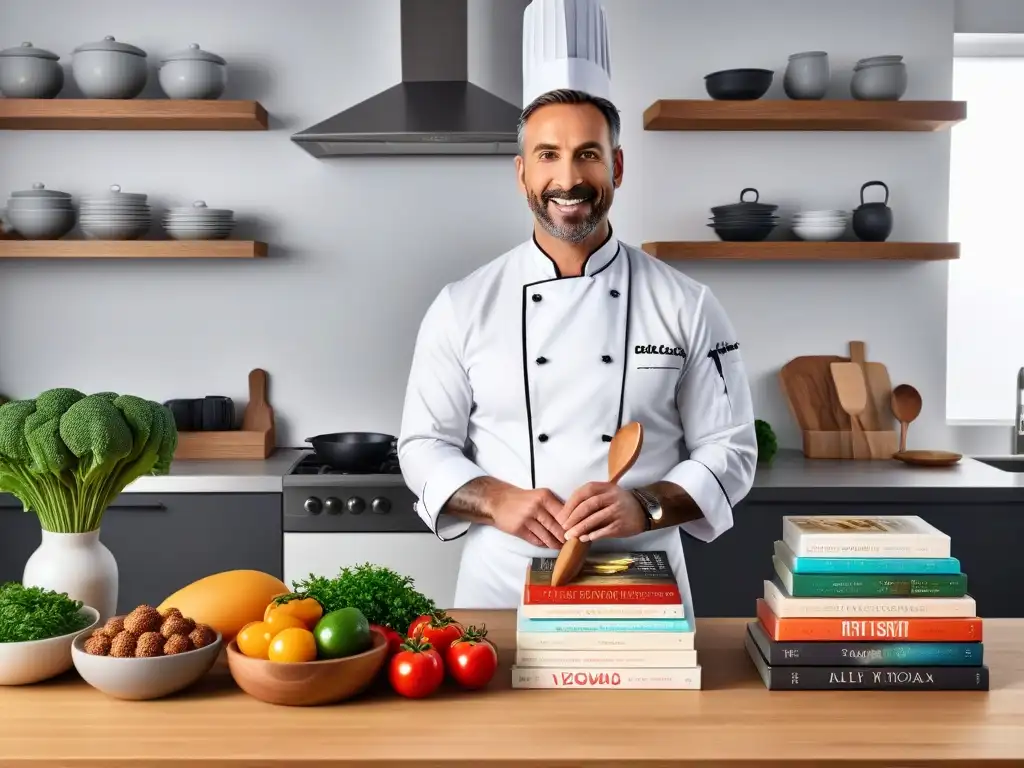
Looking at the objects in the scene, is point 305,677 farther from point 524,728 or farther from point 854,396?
point 854,396

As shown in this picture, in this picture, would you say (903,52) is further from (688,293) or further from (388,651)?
(388,651)

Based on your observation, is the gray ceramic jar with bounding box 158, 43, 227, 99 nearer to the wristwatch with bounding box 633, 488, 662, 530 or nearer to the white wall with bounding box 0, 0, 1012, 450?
the white wall with bounding box 0, 0, 1012, 450

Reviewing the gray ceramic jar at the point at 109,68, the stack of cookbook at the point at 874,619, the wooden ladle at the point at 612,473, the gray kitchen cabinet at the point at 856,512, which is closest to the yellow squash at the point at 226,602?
the wooden ladle at the point at 612,473

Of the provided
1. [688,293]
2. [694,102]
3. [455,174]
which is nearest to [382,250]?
[455,174]

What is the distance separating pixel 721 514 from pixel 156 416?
999 millimetres

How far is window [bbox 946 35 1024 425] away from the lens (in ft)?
12.9

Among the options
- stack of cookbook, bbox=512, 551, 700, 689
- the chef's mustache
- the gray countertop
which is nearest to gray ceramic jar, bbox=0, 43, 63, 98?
the gray countertop

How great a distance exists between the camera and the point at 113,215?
3.51 meters

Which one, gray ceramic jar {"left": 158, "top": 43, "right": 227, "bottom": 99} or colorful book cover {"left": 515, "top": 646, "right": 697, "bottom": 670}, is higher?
gray ceramic jar {"left": 158, "top": 43, "right": 227, "bottom": 99}

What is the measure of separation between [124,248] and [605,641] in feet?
8.18

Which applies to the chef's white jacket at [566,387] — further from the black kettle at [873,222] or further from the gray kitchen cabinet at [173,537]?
the black kettle at [873,222]

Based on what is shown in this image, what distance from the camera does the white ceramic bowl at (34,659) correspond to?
150 centimetres

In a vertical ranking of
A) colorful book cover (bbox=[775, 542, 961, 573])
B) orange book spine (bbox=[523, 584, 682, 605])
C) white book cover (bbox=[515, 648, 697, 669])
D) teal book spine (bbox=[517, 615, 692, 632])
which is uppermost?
colorful book cover (bbox=[775, 542, 961, 573])

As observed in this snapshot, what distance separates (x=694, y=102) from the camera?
3488mm
